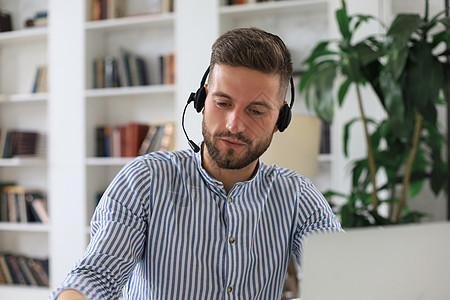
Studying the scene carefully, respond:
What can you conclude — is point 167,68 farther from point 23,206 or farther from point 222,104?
point 222,104

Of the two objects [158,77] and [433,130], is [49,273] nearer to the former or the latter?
[158,77]

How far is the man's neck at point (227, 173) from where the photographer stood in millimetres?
1250

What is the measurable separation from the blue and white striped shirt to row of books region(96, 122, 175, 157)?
230 centimetres

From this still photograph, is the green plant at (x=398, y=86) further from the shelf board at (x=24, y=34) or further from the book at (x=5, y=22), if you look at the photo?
the book at (x=5, y=22)

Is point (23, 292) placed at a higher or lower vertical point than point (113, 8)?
lower

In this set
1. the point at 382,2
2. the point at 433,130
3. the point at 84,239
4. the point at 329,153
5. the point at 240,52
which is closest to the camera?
the point at 240,52

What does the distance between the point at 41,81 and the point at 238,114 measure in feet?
10.9

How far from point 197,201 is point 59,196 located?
2.86 m

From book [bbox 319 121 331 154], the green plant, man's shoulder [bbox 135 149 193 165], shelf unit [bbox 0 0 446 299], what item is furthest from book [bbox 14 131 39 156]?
man's shoulder [bbox 135 149 193 165]

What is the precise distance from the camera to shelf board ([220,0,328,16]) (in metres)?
3.27

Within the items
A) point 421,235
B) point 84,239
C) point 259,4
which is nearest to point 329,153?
point 259,4

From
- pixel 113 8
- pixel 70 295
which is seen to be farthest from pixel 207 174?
pixel 113 8

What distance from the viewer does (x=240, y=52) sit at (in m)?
1.14

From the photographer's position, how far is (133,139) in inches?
144
